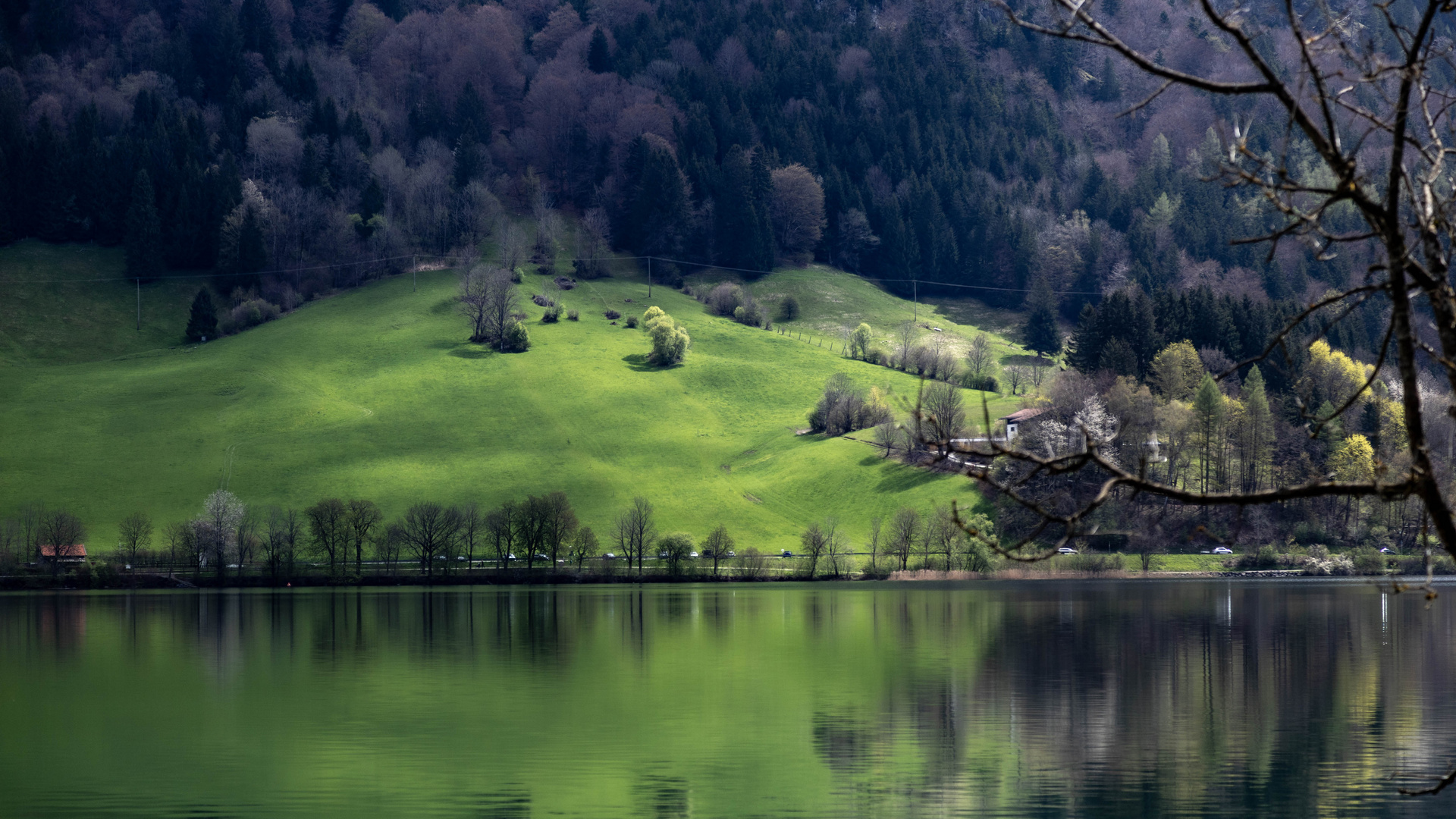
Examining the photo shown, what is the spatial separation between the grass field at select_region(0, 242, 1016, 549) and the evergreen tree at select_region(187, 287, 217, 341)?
9.80ft

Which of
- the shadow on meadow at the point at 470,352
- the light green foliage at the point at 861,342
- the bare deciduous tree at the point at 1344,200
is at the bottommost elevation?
the bare deciduous tree at the point at 1344,200

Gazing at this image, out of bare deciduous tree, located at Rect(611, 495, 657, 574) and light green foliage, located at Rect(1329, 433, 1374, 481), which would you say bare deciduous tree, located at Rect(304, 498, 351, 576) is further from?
light green foliage, located at Rect(1329, 433, 1374, 481)

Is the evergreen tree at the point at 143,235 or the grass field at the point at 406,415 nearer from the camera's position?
the grass field at the point at 406,415

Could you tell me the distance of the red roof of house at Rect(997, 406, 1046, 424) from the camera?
438 ft

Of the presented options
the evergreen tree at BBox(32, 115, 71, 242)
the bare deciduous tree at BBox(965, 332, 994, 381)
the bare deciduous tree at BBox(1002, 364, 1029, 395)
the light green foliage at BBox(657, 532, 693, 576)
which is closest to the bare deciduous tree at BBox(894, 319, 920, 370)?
the bare deciduous tree at BBox(965, 332, 994, 381)

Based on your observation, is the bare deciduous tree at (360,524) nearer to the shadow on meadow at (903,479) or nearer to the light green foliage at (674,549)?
the light green foliage at (674,549)

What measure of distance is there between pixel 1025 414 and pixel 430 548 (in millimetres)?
61962

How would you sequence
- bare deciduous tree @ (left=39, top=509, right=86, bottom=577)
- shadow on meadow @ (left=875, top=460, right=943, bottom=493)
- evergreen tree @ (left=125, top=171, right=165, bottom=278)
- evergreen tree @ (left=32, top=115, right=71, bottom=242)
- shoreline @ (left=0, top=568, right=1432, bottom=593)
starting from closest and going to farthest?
1. bare deciduous tree @ (left=39, top=509, right=86, bottom=577)
2. shoreline @ (left=0, top=568, right=1432, bottom=593)
3. shadow on meadow @ (left=875, top=460, right=943, bottom=493)
4. evergreen tree @ (left=125, top=171, right=165, bottom=278)
5. evergreen tree @ (left=32, top=115, right=71, bottom=242)

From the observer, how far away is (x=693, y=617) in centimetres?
Result: 7675

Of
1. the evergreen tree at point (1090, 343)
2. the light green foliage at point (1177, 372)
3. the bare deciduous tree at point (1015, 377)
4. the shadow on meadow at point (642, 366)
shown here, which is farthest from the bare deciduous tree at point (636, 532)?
the bare deciduous tree at point (1015, 377)

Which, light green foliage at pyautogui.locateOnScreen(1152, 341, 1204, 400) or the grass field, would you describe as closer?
the grass field

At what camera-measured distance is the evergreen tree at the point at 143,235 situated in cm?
18812

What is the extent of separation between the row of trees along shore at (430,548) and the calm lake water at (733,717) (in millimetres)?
33970

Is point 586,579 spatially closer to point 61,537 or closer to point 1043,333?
point 61,537
